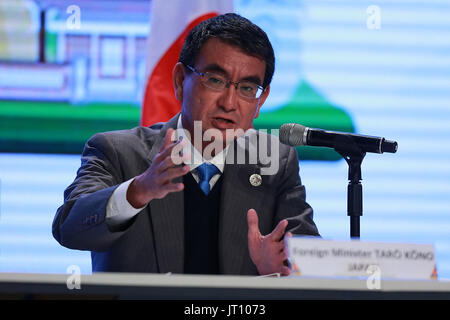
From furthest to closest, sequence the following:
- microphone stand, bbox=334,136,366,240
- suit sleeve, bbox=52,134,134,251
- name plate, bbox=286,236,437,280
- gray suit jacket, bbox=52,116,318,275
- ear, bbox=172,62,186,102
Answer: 1. ear, bbox=172,62,186,102
2. gray suit jacket, bbox=52,116,318,275
3. suit sleeve, bbox=52,134,134,251
4. microphone stand, bbox=334,136,366,240
5. name plate, bbox=286,236,437,280

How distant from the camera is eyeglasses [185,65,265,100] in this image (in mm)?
2117

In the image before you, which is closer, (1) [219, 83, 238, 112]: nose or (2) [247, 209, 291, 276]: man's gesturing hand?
(2) [247, 209, 291, 276]: man's gesturing hand

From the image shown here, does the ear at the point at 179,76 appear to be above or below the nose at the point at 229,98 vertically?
above

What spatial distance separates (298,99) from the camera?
150 inches

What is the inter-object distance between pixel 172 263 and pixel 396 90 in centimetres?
237

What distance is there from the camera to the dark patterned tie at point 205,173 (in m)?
2.16

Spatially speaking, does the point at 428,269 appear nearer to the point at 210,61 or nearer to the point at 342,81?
the point at 210,61

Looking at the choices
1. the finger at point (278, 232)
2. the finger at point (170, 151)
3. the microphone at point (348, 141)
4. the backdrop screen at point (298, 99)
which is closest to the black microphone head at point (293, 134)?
the microphone at point (348, 141)

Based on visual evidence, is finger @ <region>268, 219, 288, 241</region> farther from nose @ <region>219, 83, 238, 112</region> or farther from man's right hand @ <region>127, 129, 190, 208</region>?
nose @ <region>219, 83, 238, 112</region>

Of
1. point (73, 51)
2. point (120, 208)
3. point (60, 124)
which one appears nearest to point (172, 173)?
point (120, 208)

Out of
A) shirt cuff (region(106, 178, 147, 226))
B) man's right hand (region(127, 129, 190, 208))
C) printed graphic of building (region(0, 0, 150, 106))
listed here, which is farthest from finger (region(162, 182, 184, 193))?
printed graphic of building (region(0, 0, 150, 106))

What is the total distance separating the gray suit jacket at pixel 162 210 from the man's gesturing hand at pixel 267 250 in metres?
0.35

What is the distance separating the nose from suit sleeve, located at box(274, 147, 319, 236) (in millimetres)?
322

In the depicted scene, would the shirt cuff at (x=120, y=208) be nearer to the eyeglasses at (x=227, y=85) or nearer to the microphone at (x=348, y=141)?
the microphone at (x=348, y=141)
